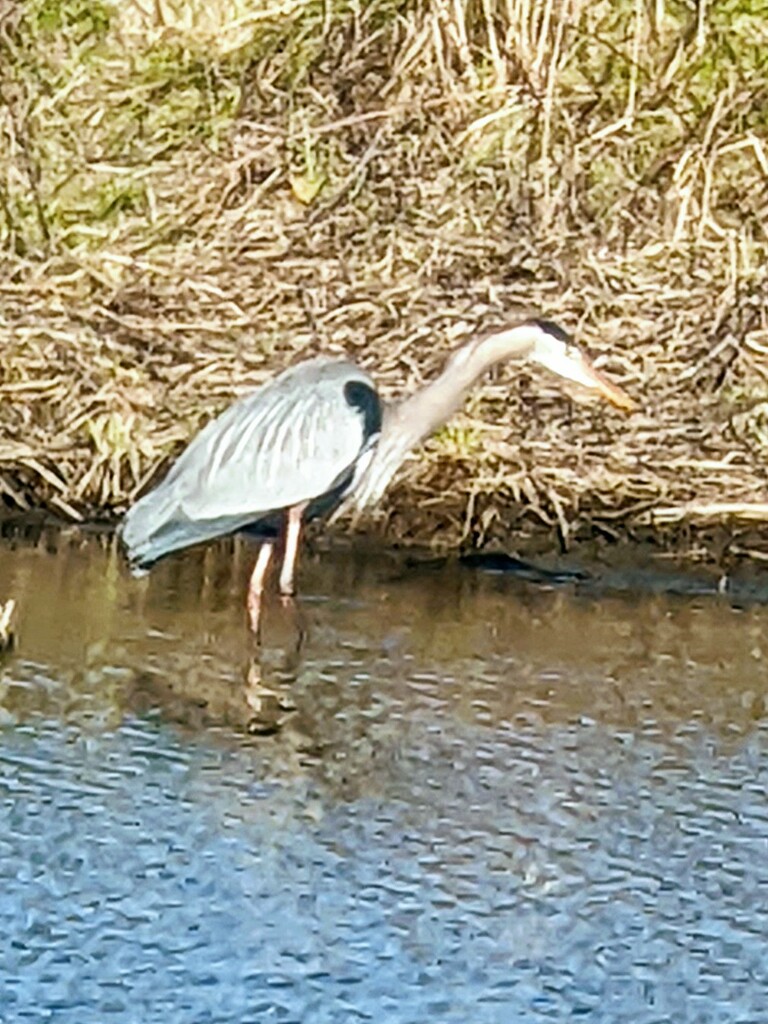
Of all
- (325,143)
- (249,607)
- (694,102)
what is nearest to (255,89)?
(325,143)

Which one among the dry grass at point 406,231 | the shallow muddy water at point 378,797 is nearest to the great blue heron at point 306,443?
the shallow muddy water at point 378,797

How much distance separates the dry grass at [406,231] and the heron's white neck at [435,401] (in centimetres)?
34

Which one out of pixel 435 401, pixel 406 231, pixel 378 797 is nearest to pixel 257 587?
pixel 435 401

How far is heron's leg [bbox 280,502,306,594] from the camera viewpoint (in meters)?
8.04

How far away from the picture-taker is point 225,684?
7180 mm

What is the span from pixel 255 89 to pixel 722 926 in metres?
5.64

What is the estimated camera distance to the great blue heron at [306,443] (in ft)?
26.8

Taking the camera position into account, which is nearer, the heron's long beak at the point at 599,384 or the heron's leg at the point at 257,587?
the heron's leg at the point at 257,587

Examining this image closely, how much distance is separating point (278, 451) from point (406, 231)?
6.14 feet

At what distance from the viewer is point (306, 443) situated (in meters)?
8.26

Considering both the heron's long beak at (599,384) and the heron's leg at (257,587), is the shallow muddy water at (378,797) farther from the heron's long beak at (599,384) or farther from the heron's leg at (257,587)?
the heron's long beak at (599,384)

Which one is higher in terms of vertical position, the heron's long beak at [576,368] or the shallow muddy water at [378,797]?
the heron's long beak at [576,368]

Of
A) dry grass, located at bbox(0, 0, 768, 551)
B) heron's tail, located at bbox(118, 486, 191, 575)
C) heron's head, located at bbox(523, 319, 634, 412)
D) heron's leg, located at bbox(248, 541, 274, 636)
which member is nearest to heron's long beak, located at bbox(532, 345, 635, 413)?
heron's head, located at bbox(523, 319, 634, 412)

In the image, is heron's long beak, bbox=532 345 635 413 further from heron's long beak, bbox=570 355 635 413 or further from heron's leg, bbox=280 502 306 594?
heron's leg, bbox=280 502 306 594
